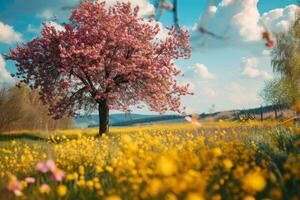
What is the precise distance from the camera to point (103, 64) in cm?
2167

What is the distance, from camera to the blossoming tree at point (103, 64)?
22.1 meters

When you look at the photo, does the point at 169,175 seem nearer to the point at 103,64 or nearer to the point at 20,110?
the point at 103,64

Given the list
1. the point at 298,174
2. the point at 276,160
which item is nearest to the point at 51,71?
the point at 276,160

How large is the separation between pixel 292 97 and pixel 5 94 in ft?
90.8

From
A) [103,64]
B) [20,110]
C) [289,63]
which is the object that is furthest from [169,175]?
[289,63]

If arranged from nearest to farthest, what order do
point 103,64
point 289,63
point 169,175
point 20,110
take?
point 169,175 → point 103,64 → point 20,110 → point 289,63

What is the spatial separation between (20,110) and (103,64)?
1077cm

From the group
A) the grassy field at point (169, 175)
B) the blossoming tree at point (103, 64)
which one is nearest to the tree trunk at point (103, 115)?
the blossoming tree at point (103, 64)

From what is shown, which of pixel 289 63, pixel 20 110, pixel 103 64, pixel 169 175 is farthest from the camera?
pixel 289 63

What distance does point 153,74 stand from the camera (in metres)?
22.5

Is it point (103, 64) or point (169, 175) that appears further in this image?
point (103, 64)

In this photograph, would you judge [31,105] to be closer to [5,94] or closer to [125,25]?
[5,94]

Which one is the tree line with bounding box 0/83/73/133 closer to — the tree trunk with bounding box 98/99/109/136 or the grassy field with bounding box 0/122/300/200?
the tree trunk with bounding box 98/99/109/136

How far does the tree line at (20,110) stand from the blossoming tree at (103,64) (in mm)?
4780
